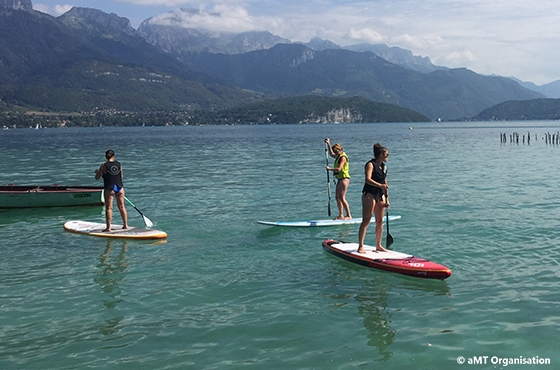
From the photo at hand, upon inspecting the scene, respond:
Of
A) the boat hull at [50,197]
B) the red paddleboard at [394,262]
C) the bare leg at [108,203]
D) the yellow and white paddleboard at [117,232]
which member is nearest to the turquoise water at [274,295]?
the red paddleboard at [394,262]

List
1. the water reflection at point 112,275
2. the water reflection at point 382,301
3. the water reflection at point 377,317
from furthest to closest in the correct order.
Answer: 1. the water reflection at point 112,275
2. the water reflection at point 382,301
3. the water reflection at point 377,317

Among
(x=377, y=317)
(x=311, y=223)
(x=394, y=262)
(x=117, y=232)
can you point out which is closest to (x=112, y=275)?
(x=117, y=232)

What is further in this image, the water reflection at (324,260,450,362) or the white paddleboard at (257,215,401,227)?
the white paddleboard at (257,215,401,227)

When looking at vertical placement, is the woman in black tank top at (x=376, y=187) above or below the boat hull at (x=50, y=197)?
above

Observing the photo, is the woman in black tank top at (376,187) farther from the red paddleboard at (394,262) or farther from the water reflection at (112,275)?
the water reflection at (112,275)

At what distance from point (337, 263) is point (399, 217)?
Result: 721 cm

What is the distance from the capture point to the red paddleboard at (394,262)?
13938 mm

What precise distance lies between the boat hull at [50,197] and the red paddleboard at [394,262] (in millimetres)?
15675

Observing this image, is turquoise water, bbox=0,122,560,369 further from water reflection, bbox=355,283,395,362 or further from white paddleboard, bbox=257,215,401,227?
white paddleboard, bbox=257,215,401,227

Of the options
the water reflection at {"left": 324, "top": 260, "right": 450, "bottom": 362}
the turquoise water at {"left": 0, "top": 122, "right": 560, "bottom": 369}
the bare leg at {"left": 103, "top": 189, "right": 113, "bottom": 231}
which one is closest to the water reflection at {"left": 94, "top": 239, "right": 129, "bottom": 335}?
the turquoise water at {"left": 0, "top": 122, "right": 560, "bottom": 369}

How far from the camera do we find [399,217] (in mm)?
22406

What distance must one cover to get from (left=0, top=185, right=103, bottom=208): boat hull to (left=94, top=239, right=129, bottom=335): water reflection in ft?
29.9

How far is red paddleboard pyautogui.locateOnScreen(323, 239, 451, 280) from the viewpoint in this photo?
13938 mm

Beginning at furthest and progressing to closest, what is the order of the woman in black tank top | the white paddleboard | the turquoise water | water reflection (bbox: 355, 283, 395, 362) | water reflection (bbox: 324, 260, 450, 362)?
the white paddleboard < the woman in black tank top < water reflection (bbox: 324, 260, 450, 362) < water reflection (bbox: 355, 283, 395, 362) < the turquoise water
